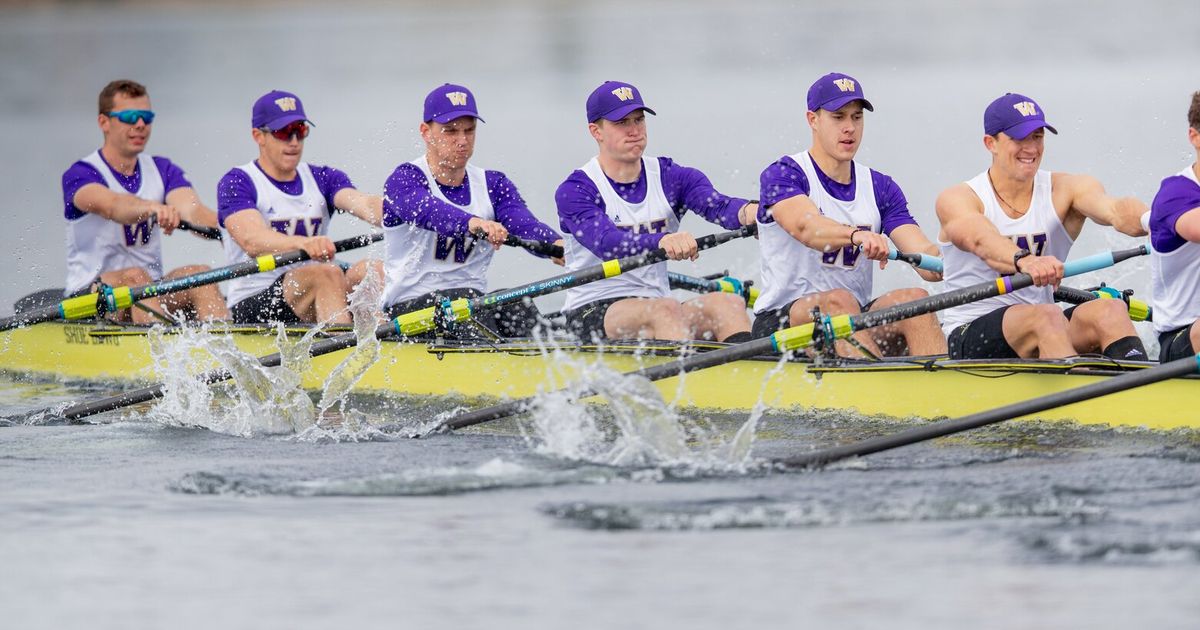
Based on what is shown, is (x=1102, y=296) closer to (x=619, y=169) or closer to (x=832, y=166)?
(x=832, y=166)

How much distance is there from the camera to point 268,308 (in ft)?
34.5

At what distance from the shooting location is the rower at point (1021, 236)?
24.8 feet

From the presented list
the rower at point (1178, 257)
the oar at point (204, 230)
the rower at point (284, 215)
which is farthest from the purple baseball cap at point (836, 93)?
the oar at point (204, 230)

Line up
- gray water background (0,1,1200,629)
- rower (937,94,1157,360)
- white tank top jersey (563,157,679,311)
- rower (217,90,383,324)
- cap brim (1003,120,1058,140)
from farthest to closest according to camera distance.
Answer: rower (217,90,383,324) < white tank top jersey (563,157,679,311) < cap brim (1003,120,1058,140) < rower (937,94,1157,360) < gray water background (0,1,1200,629)

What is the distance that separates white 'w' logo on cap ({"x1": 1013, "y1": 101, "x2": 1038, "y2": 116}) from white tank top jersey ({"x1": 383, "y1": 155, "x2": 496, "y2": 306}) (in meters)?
3.20

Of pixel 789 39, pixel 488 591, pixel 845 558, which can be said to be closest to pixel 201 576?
pixel 488 591

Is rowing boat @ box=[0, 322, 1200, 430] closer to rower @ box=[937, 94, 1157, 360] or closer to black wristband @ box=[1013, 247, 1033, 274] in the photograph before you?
rower @ box=[937, 94, 1157, 360]

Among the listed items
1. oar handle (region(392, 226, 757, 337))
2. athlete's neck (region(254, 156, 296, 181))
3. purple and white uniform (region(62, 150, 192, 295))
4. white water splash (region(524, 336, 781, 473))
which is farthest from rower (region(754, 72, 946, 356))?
purple and white uniform (region(62, 150, 192, 295))

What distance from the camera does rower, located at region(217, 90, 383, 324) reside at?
405 inches

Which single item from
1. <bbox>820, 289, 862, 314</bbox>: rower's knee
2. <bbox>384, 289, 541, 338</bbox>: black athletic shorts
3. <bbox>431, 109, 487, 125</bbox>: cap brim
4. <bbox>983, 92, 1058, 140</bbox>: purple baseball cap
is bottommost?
<bbox>820, 289, 862, 314</bbox>: rower's knee

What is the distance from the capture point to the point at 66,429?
8.64m

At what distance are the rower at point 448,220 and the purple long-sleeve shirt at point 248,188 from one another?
1085mm

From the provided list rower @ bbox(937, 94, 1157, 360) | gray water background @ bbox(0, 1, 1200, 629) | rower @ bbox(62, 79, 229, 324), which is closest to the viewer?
gray water background @ bbox(0, 1, 1200, 629)

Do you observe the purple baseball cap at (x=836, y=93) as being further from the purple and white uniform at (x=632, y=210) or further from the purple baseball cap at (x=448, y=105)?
the purple baseball cap at (x=448, y=105)
